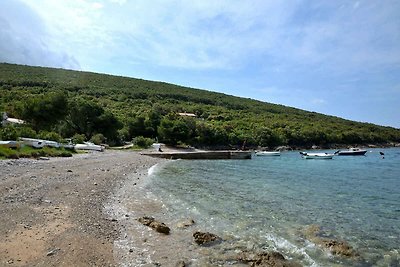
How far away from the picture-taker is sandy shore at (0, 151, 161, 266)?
33.0 ft

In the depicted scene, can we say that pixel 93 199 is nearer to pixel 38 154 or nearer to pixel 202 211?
pixel 202 211

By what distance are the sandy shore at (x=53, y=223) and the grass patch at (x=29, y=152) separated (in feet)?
35.7

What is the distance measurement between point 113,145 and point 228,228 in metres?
61.1

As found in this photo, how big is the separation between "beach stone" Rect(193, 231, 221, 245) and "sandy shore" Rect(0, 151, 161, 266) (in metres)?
3.04

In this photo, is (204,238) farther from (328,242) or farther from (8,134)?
(8,134)

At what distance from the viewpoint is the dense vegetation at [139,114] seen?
68.6 meters

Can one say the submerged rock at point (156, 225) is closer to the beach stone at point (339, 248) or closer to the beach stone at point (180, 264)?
the beach stone at point (180, 264)

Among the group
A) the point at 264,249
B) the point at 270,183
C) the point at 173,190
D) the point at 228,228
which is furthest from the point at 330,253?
the point at 270,183

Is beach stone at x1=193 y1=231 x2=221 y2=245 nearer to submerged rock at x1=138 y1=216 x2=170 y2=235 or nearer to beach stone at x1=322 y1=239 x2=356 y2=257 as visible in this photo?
submerged rock at x1=138 y1=216 x2=170 y2=235

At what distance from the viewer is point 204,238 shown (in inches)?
517

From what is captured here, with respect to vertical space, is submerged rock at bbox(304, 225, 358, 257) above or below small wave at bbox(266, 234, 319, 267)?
above

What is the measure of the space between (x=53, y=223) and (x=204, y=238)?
5.85 meters

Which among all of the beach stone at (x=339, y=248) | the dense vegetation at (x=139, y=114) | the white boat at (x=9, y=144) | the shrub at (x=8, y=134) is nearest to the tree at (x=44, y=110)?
the dense vegetation at (x=139, y=114)

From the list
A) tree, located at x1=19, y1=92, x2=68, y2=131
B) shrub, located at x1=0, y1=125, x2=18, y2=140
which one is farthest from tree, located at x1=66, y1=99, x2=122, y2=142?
shrub, located at x1=0, y1=125, x2=18, y2=140
